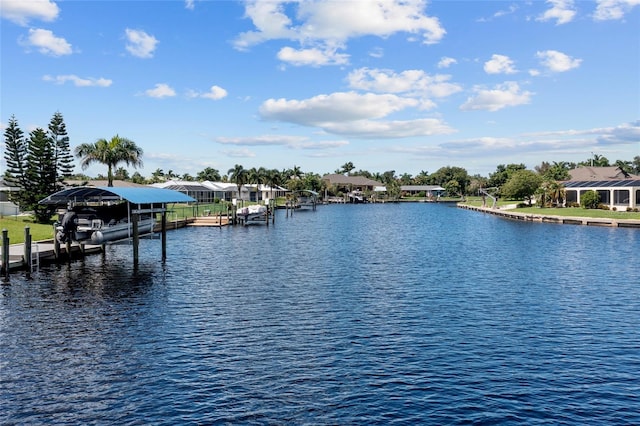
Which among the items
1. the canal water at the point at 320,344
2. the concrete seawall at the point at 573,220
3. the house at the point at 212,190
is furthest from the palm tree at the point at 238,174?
the canal water at the point at 320,344

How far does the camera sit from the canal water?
13.5 metres

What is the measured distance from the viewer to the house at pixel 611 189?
82000 millimetres

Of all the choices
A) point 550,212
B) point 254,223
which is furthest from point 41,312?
point 550,212

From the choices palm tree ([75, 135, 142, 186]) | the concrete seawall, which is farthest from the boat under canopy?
the concrete seawall

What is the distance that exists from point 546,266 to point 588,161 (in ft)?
520

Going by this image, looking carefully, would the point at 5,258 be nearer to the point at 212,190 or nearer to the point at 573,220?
the point at 573,220

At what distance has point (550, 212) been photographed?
86625mm

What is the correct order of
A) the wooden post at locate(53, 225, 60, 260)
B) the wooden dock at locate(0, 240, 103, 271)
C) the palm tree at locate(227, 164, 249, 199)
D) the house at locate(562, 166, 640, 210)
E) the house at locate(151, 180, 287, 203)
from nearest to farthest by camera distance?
the wooden dock at locate(0, 240, 103, 271) < the wooden post at locate(53, 225, 60, 260) < the house at locate(562, 166, 640, 210) < the house at locate(151, 180, 287, 203) < the palm tree at locate(227, 164, 249, 199)

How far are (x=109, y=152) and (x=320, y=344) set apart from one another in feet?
148

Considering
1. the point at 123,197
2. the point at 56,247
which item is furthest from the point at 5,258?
the point at 123,197

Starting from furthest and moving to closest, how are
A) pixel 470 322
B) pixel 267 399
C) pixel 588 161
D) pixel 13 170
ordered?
pixel 588 161
pixel 13 170
pixel 470 322
pixel 267 399

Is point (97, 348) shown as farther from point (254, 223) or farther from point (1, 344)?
point (254, 223)

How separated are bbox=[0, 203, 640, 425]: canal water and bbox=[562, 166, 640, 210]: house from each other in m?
54.7

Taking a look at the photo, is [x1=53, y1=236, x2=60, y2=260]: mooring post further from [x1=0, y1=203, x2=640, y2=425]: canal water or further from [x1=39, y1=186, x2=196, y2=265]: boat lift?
[x1=0, y1=203, x2=640, y2=425]: canal water
